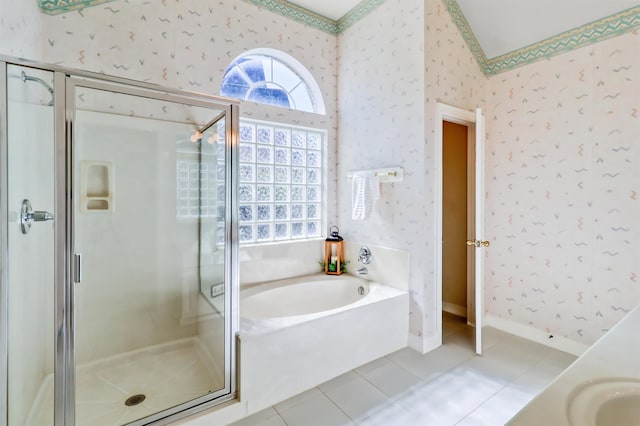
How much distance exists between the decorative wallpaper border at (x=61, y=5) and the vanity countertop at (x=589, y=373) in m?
3.05

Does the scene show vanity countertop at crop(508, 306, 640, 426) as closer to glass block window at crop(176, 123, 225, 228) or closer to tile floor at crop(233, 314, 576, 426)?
tile floor at crop(233, 314, 576, 426)

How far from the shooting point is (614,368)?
→ 2.46ft

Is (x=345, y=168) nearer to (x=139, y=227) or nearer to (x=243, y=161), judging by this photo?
(x=243, y=161)

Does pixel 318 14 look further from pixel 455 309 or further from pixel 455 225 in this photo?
pixel 455 309

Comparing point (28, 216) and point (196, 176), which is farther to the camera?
point (196, 176)

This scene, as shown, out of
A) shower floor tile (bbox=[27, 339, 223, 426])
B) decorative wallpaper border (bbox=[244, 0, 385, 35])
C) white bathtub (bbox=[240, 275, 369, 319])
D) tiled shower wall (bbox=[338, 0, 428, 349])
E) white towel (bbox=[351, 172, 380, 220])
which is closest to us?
shower floor tile (bbox=[27, 339, 223, 426])

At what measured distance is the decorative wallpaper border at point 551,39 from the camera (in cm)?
209

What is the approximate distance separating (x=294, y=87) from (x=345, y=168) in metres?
1.01

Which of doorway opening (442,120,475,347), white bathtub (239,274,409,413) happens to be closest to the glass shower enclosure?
white bathtub (239,274,409,413)

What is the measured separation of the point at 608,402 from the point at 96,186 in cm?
269

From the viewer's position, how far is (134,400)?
1.81 m

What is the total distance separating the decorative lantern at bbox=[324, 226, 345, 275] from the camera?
3074mm

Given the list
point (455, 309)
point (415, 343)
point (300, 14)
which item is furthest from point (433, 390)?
point (300, 14)

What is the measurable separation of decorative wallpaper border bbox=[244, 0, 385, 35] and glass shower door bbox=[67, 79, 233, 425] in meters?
1.42
